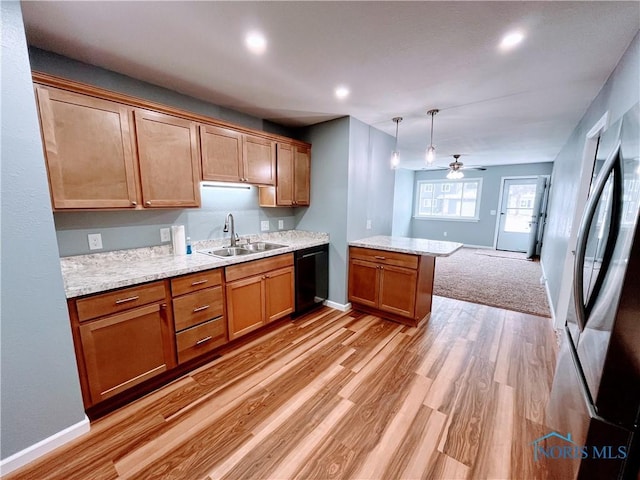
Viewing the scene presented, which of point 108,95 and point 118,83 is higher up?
point 118,83

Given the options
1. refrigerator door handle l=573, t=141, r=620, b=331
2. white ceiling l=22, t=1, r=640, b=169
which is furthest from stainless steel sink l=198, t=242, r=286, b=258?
refrigerator door handle l=573, t=141, r=620, b=331

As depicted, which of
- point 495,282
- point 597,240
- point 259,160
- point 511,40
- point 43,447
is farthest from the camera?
point 495,282

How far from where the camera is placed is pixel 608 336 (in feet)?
2.97

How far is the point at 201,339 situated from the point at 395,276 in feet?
6.74

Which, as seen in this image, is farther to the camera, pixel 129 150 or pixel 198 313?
pixel 198 313

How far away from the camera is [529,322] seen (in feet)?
10.2

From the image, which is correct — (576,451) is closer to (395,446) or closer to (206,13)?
(395,446)

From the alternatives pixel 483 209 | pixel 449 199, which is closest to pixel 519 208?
pixel 483 209

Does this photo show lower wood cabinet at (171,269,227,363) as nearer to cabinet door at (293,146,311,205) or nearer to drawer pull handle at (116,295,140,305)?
drawer pull handle at (116,295,140,305)

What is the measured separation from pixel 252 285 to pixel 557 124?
4163 millimetres

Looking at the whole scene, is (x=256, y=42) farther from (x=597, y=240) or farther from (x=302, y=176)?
(x=597, y=240)

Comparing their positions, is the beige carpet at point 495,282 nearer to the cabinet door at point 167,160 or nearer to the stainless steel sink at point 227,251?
the stainless steel sink at point 227,251

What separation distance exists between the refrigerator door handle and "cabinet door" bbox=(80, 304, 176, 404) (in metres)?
2.39

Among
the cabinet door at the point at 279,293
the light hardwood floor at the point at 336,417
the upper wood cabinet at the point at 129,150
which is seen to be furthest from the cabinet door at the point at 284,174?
the light hardwood floor at the point at 336,417
